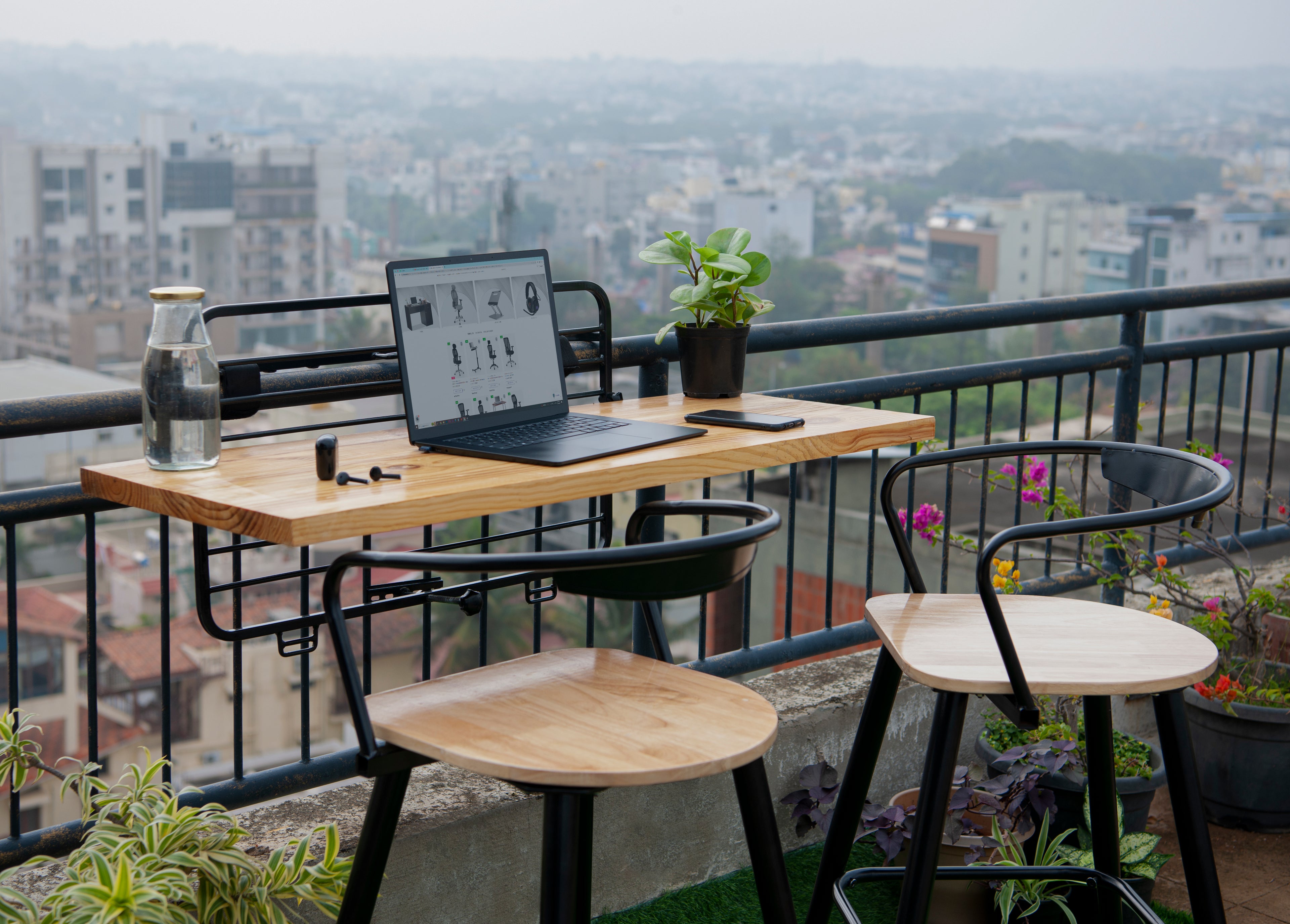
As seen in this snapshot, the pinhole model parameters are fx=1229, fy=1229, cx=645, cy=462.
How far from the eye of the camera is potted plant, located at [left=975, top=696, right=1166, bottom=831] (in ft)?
7.41

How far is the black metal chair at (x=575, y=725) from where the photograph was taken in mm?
1168

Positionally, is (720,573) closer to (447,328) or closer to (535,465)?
(535,465)

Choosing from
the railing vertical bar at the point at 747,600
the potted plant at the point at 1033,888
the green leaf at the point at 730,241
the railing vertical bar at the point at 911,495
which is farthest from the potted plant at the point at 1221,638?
the green leaf at the point at 730,241

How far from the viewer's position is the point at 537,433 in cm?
174

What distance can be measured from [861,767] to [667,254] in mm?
869

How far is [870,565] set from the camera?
2590 mm

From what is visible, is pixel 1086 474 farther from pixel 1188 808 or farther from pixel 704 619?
pixel 1188 808

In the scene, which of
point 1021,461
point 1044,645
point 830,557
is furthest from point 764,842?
point 1021,461

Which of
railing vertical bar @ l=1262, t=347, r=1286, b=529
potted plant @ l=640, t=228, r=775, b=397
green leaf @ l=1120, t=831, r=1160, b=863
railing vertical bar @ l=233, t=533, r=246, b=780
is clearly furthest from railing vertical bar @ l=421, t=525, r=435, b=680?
railing vertical bar @ l=1262, t=347, r=1286, b=529

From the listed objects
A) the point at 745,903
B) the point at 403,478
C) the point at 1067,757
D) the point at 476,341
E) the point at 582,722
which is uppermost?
the point at 476,341

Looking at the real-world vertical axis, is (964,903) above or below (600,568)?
below

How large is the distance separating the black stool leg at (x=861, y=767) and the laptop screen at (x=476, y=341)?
24.9 inches

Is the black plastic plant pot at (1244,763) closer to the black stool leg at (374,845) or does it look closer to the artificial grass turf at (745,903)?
the artificial grass turf at (745,903)

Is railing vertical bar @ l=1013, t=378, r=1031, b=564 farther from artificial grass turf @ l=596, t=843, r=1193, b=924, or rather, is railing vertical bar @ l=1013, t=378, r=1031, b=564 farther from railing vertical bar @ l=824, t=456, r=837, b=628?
artificial grass turf @ l=596, t=843, r=1193, b=924
